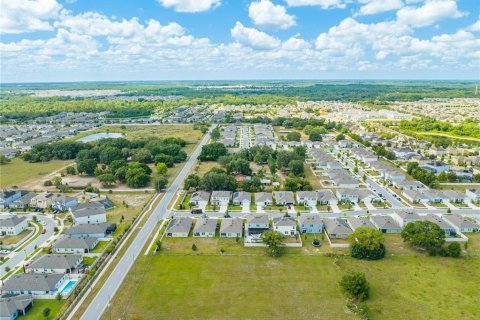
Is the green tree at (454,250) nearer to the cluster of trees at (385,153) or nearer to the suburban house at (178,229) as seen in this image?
the suburban house at (178,229)

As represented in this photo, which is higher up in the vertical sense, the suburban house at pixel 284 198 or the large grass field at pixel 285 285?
the suburban house at pixel 284 198

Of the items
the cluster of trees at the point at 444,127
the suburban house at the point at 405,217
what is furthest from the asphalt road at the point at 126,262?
the cluster of trees at the point at 444,127

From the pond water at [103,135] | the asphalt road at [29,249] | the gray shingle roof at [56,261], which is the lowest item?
the asphalt road at [29,249]

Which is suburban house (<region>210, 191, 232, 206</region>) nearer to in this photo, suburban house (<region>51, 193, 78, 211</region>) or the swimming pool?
suburban house (<region>51, 193, 78, 211</region>)

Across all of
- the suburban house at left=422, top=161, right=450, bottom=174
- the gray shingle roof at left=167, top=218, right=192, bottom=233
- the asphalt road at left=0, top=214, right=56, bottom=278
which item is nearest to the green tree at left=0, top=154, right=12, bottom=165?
the asphalt road at left=0, top=214, right=56, bottom=278

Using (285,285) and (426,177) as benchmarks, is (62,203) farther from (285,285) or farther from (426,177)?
(426,177)

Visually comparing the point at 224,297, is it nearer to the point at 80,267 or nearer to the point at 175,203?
the point at 80,267

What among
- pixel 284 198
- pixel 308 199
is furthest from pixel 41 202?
pixel 308 199
